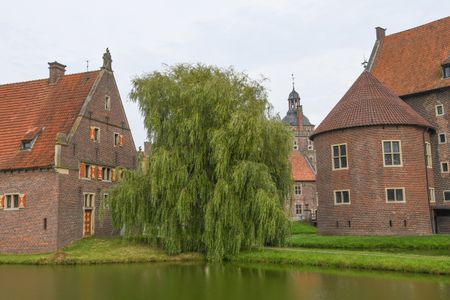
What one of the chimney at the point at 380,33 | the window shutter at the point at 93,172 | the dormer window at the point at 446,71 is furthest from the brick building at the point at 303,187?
the window shutter at the point at 93,172

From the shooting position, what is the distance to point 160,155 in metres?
22.5

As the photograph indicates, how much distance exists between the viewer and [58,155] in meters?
25.7


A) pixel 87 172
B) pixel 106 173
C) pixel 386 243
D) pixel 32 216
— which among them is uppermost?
pixel 106 173

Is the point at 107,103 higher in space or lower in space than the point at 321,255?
higher

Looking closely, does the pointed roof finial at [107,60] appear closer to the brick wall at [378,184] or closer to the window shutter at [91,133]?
the window shutter at [91,133]

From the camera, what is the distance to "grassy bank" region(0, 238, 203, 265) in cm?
2250

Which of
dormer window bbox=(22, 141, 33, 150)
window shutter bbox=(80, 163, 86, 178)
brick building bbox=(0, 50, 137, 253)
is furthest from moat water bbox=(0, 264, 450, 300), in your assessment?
dormer window bbox=(22, 141, 33, 150)

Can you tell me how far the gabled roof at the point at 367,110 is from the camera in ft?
93.8

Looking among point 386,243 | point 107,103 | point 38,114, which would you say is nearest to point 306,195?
point 386,243

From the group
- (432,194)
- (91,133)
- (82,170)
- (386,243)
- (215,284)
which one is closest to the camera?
(215,284)

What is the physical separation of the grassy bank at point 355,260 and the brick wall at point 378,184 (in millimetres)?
7932

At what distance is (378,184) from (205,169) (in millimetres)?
11093

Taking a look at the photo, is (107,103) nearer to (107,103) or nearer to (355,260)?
(107,103)

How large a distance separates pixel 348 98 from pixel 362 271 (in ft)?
52.0
